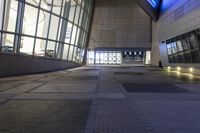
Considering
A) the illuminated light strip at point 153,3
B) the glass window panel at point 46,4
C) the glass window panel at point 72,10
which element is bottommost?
the glass window panel at point 46,4

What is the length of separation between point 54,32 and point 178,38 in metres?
11.8

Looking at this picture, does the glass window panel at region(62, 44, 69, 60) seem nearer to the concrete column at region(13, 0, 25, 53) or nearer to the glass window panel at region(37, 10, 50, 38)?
the glass window panel at region(37, 10, 50, 38)

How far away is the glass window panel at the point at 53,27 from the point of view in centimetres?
2914

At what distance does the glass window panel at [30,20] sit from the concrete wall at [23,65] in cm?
204

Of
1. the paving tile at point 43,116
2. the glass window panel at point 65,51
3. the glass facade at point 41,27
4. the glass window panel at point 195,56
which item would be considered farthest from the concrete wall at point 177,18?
the paving tile at point 43,116

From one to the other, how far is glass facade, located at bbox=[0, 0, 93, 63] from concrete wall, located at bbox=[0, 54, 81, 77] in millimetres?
446

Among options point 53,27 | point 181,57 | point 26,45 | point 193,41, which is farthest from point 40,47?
point 181,57

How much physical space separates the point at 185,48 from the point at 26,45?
14185 mm

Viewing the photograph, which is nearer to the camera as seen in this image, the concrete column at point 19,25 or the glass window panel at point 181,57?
the concrete column at point 19,25

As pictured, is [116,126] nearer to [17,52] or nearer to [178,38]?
[17,52]

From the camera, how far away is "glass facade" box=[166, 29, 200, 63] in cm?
2645

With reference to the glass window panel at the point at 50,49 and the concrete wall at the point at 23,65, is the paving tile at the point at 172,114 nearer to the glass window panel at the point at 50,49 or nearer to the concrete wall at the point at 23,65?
the concrete wall at the point at 23,65

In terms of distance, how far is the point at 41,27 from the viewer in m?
26.9

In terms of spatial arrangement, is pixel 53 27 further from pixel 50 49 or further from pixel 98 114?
pixel 98 114
